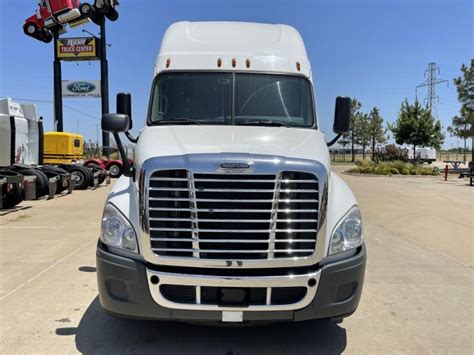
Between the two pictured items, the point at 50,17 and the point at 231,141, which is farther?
the point at 50,17

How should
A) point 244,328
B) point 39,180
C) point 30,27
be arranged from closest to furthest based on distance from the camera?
1. point 244,328
2. point 39,180
3. point 30,27

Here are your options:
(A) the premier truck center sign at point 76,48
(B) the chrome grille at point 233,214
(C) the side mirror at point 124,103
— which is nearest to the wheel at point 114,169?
(A) the premier truck center sign at point 76,48

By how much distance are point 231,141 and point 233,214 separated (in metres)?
0.74

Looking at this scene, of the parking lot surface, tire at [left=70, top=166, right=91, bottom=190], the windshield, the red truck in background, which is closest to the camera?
the parking lot surface

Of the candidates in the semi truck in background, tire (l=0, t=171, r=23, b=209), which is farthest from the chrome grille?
tire (l=0, t=171, r=23, b=209)

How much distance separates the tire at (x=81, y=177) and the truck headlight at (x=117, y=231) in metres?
15.8

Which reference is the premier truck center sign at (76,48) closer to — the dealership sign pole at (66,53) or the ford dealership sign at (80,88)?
the dealership sign pole at (66,53)

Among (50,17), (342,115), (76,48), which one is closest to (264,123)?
(342,115)

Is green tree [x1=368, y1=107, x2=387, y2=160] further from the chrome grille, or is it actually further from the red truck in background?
the chrome grille

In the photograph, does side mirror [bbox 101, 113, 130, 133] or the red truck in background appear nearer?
side mirror [bbox 101, 113, 130, 133]

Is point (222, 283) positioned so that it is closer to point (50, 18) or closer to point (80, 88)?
point (50, 18)

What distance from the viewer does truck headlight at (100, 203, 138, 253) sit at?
11.8 ft

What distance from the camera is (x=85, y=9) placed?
29.5 metres

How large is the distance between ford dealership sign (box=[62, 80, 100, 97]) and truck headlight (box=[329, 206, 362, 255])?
1286 inches
